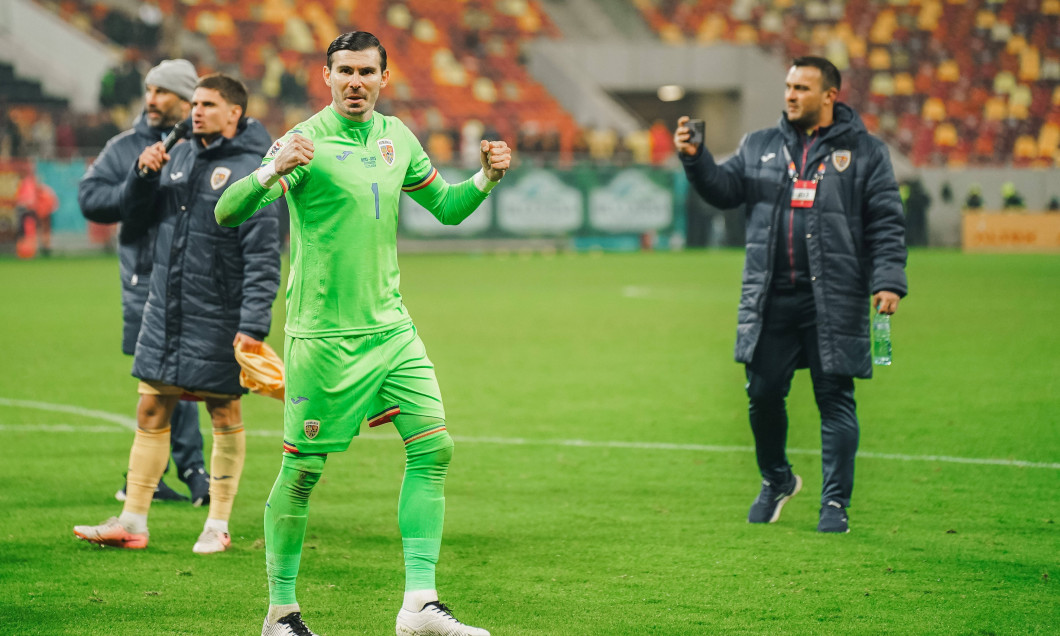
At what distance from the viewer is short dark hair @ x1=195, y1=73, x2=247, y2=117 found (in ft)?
19.6

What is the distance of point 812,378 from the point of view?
6.47 m

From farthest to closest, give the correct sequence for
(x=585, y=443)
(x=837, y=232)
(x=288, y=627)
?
(x=585, y=443), (x=837, y=232), (x=288, y=627)

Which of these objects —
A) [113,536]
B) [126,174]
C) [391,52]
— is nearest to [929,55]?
[391,52]

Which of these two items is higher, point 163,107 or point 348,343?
point 163,107

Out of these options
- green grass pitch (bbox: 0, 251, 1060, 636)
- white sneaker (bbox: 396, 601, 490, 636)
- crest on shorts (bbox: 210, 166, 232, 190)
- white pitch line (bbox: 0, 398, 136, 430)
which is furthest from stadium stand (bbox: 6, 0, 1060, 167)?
white sneaker (bbox: 396, 601, 490, 636)

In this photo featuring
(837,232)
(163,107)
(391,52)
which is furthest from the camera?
(391,52)

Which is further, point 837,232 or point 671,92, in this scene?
point 671,92

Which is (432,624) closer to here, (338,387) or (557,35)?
(338,387)

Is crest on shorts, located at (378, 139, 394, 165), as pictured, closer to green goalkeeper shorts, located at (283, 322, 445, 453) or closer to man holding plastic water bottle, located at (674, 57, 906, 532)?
green goalkeeper shorts, located at (283, 322, 445, 453)

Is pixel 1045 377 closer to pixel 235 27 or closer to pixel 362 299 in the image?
pixel 362 299

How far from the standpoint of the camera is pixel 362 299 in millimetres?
4660

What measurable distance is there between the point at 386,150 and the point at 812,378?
2671 millimetres

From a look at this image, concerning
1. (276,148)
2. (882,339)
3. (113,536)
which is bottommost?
(113,536)

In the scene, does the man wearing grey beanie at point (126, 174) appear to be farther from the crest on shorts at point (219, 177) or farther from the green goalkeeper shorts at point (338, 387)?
the green goalkeeper shorts at point (338, 387)
